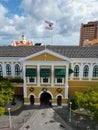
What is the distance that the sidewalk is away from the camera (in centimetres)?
3564

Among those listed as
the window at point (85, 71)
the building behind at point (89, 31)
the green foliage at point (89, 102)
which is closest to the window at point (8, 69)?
the window at point (85, 71)

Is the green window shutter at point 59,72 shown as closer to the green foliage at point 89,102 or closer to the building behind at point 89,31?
the green foliage at point 89,102

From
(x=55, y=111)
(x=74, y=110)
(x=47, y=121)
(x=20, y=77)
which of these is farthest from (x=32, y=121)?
(x=20, y=77)

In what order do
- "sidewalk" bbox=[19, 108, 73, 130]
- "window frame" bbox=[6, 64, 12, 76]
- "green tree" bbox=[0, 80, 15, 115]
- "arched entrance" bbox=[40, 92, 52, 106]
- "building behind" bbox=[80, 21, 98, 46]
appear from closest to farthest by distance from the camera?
1. "sidewalk" bbox=[19, 108, 73, 130]
2. "green tree" bbox=[0, 80, 15, 115]
3. "arched entrance" bbox=[40, 92, 52, 106]
4. "window frame" bbox=[6, 64, 12, 76]
5. "building behind" bbox=[80, 21, 98, 46]

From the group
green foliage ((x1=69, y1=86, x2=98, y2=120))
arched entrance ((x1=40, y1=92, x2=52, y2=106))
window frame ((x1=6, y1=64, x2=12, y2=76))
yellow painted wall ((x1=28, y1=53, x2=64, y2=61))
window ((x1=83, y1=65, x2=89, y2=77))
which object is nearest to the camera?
green foliage ((x1=69, y1=86, x2=98, y2=120))

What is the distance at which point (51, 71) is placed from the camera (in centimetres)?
4453

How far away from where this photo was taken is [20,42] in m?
112

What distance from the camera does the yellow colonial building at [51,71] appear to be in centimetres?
4403

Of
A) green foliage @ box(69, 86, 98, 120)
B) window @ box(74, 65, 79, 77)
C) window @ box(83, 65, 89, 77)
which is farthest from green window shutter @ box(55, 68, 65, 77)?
green foliage @ box(69, 86, 98, 120)

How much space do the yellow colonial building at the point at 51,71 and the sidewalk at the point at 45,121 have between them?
4.35 m

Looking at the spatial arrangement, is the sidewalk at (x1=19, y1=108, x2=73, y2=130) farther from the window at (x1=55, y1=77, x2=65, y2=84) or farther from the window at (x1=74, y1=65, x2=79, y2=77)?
the window at (x1=74, y1=65, x2=79, y2=77)

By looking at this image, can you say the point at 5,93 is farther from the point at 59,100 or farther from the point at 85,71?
the point at 85,71

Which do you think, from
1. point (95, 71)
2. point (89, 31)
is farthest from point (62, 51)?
point (89, 31)

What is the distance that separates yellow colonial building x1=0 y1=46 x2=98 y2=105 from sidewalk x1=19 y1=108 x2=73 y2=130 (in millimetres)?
4352
